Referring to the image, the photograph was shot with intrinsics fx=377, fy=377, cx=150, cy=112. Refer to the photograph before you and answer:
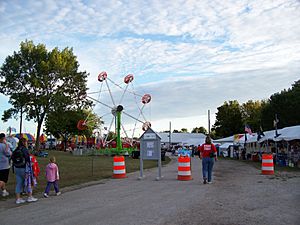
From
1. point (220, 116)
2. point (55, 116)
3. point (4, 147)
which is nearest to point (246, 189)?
point (4, 147)

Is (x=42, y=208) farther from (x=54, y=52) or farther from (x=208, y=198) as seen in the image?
(x=54, y=52)

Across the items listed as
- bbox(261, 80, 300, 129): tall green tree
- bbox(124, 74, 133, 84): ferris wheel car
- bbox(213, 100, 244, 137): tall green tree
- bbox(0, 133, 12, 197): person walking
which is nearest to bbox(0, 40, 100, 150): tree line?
bbox(124, 74, 133, 84): ferris wheel car

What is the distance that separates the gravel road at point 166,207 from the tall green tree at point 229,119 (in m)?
79.3

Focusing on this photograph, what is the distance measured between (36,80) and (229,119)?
53.8 metres

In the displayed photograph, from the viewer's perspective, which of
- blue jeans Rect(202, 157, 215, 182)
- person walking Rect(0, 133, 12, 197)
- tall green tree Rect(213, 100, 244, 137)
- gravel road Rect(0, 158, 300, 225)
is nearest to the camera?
gravel road Rect(0, 158, 300, 225)

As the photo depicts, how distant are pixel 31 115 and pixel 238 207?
1837 inches

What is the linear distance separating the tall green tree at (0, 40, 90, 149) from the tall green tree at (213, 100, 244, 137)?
48.2 m

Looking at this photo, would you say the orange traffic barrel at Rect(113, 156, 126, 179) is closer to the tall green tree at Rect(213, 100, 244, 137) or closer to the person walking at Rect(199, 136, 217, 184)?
the person walking at Rect(199, 136, 217, 184)

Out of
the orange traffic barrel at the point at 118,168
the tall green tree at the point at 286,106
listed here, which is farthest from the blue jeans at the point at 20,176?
the tall green tree at the point at 286,106

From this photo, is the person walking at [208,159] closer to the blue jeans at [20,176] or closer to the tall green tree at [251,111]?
the blue jeans at [20,176]

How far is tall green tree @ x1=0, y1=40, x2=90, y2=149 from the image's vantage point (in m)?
50.6

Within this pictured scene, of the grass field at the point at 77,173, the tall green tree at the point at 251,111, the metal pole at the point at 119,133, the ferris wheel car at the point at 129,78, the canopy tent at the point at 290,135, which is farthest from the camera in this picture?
the tall green tree at the point at 251,111

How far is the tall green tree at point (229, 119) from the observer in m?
90.6

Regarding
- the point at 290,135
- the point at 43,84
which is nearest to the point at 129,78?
the point at 43,84
